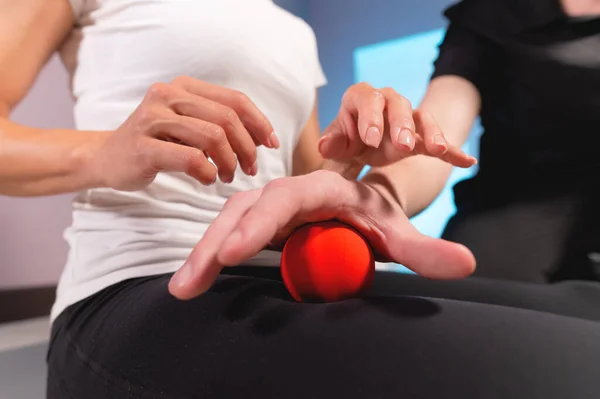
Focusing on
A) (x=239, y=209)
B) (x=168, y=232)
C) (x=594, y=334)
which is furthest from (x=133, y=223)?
(x=594, y=334)

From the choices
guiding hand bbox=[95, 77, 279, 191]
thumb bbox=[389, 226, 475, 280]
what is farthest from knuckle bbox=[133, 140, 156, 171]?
thumb bbox=[389, 226, 475, 280]

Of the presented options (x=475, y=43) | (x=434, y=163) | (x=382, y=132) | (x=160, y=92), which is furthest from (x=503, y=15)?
(x=160, y=92)

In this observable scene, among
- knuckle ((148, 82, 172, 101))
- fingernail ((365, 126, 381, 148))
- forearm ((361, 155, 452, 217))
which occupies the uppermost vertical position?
knuckle ((148, 82, 172, 101))

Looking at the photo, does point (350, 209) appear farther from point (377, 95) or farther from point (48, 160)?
point (48, 160)

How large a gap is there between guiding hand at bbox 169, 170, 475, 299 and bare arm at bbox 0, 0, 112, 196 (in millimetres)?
188

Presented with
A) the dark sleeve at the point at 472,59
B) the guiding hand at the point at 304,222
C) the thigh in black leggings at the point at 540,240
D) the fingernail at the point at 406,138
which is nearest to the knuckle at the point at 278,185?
the guiding hand at the point at 304,222

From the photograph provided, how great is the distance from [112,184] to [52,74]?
3.74ft

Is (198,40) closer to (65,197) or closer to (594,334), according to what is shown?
(594,334)

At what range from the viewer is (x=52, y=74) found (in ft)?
4.59

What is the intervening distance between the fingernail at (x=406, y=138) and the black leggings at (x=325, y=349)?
0.39ft

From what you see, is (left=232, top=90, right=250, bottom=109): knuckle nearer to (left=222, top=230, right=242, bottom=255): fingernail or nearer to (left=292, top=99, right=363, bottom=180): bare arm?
(left=222, top=230, right=242, bottom=255): fingernail

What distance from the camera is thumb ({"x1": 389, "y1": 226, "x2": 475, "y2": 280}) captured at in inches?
12.9

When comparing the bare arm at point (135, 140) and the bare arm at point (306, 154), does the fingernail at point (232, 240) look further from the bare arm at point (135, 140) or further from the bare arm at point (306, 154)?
the bare arm at point (306, 154)

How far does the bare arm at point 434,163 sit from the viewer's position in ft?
1.93
